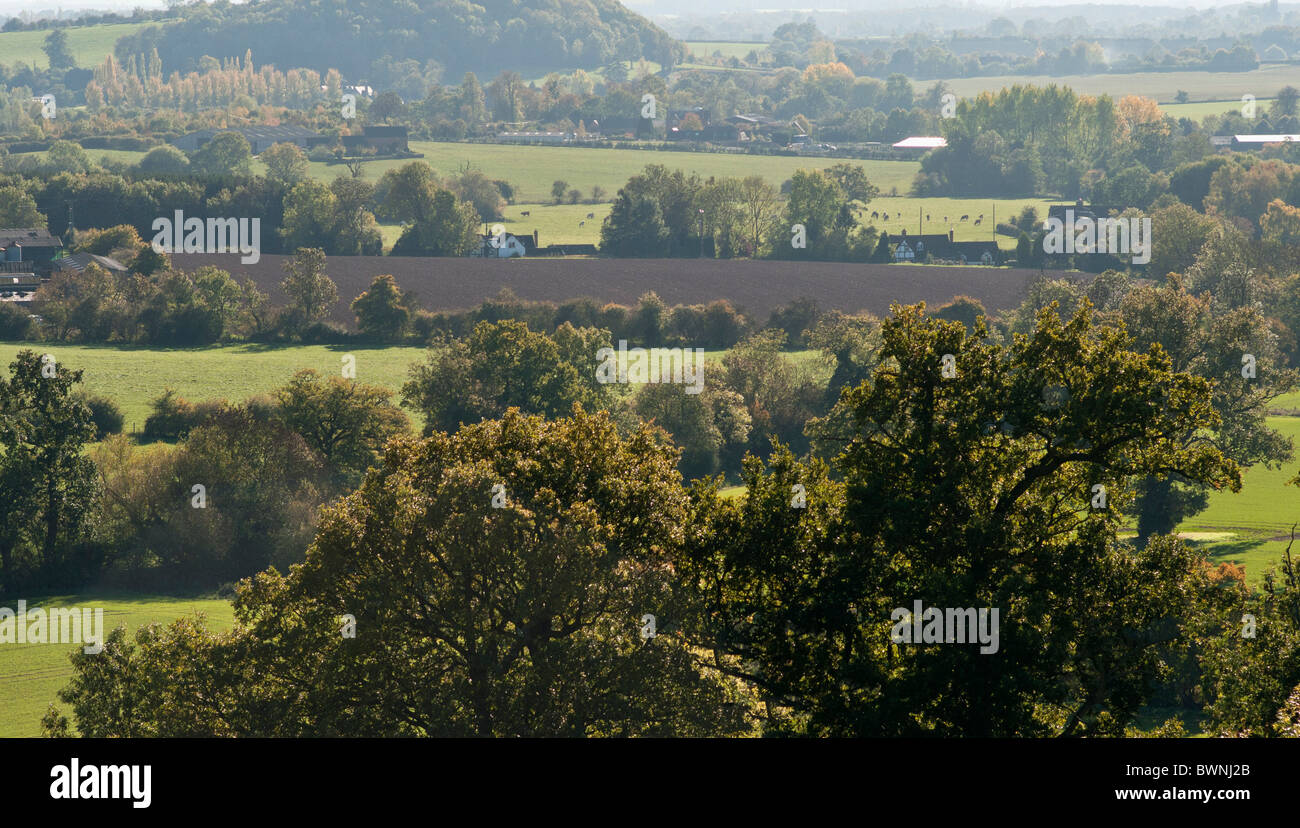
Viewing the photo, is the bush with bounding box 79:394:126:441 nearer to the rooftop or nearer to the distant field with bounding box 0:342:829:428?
the distant field with bounding box 0:342:829:428

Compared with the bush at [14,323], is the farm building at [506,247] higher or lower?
higher

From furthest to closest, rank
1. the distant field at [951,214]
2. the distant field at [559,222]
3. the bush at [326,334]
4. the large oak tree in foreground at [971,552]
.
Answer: the distant field at [951,214]
the distant field at [559,222]
the bush at [326,334]
the large oak tree in foreground at [971,552]

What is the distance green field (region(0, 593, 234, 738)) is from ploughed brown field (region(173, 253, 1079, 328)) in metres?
60.5

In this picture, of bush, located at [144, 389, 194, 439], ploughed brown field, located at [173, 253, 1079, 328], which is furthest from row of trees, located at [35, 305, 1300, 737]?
ploughed brown field, located at [173, 253, 1079, 328]

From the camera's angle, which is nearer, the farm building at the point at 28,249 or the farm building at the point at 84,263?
the farm building at the point at 84,263

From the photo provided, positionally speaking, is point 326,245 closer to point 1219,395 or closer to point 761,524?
point 1219,395

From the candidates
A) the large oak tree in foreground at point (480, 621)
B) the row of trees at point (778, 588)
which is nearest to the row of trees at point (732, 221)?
the large oak tree in foreground at point (480, 621)

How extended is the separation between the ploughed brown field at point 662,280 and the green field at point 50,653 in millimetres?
60465

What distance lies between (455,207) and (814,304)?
178ft

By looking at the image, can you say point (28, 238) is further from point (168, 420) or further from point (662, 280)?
point (168, 420)

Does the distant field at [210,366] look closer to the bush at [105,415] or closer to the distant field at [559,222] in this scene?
the bush at [105,415]

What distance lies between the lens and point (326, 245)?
151m

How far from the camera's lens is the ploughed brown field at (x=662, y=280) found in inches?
4970
